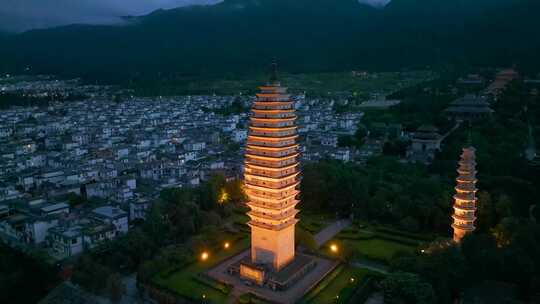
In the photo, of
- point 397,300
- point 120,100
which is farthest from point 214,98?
point 397,300

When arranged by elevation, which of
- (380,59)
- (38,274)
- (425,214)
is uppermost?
(380,59)

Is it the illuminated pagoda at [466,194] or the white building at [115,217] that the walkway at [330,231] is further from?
the white building at [115,217]

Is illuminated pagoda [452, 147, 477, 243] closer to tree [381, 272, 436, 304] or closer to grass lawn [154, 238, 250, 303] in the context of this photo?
tree [381, 272, 436, 304]

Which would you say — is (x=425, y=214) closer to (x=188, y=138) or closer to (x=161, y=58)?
(x=188, y=138)

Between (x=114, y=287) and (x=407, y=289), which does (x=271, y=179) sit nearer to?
(x=407, y=289)

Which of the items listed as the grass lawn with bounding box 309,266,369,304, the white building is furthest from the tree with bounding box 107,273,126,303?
the grass lawn with bounding box 309,266,369,304
